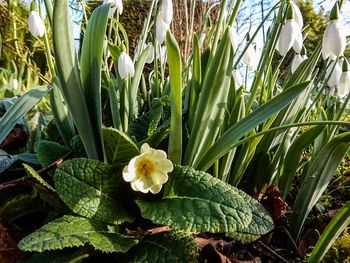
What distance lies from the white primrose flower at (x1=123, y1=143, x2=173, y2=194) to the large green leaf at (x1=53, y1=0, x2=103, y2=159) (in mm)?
141

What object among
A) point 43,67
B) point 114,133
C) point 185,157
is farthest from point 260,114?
point 43,67

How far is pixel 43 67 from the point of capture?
541 cm

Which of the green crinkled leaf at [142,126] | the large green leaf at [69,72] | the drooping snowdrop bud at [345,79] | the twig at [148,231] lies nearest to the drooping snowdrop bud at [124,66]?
the green crinkled leaf at [142,126]

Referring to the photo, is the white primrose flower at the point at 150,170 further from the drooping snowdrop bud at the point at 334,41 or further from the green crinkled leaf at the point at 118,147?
the drooping snowdrop bud at the point at 334,41

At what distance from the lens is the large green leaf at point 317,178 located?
97 centimetres

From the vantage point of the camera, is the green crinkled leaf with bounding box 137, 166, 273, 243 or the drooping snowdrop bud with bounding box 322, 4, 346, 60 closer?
the green crinkled leaf with bounding box 137, 166, 273, 243

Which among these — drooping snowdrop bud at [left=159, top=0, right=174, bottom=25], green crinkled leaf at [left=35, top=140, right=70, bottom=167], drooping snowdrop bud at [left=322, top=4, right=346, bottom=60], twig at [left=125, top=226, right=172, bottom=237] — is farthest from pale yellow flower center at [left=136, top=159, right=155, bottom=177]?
drooping snowdrop bud at [left=159, top=0, right=174, bottom=25]

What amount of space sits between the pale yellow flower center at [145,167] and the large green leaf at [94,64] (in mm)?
119

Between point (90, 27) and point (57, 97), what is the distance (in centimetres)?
29

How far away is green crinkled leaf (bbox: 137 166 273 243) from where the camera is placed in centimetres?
73

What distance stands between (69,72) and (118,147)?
7.2 inches

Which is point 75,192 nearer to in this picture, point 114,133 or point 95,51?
point 114,133

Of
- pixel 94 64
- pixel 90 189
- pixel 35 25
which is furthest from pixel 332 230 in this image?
pixel 35 25

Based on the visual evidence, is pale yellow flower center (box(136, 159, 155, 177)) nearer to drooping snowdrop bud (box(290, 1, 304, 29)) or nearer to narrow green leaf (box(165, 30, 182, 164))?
narrow green leaf (box(165, 30, 182, 164))
